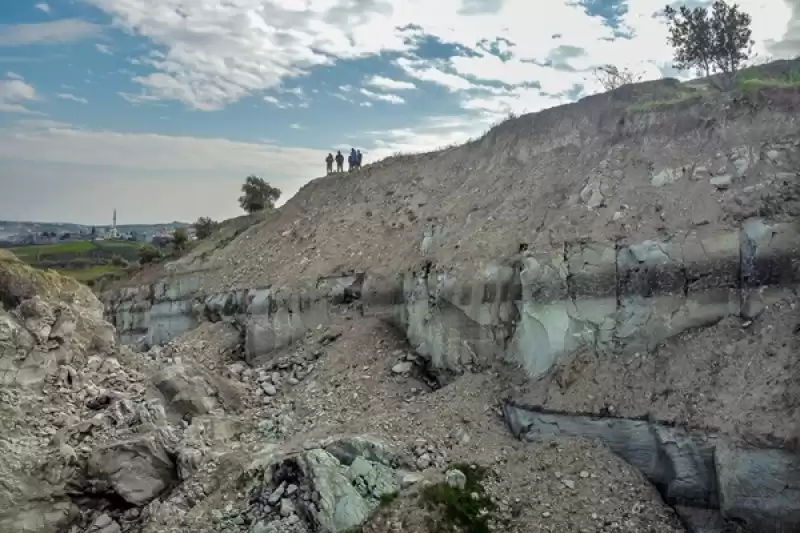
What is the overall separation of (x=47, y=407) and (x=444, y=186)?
10329mm

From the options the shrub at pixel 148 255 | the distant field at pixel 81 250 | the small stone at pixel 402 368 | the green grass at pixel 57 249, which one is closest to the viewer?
the small stone at pixel 402 368

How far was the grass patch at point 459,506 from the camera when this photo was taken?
921 centimetres

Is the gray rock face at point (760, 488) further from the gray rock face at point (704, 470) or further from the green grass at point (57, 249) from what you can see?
the green grass at point (57, 249)

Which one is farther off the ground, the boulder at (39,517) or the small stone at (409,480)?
the small stone at (409,480)

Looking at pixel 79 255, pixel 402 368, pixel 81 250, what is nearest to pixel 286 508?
pixel 402 368

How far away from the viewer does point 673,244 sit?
1082 centimetres

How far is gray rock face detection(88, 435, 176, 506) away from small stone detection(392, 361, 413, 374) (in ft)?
14.6

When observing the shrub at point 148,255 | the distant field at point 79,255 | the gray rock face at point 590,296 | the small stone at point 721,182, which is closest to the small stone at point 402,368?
the gray rock face at point 590,296

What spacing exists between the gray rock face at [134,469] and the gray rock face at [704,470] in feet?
19.3

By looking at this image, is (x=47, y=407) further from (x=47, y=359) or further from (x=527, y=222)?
(x=527, y=222)

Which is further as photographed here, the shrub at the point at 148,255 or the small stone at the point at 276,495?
the shrub at the point at 148,255

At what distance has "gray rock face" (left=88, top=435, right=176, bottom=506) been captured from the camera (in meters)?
10.7

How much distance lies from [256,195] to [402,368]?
1934cm

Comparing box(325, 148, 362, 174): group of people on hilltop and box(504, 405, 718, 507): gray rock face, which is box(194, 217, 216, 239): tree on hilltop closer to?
box(325, 148, 362, 174): group of people on hilltop
